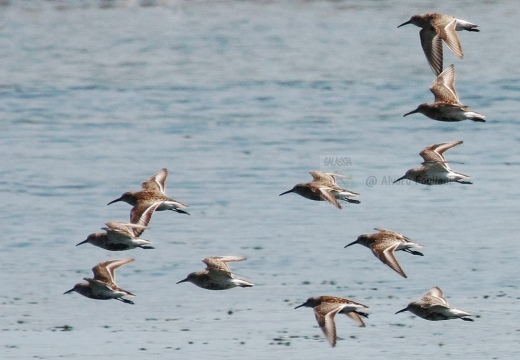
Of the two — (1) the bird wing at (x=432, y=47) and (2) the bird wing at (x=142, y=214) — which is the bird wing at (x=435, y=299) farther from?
(2) the bird wing at (x=142, y=214)

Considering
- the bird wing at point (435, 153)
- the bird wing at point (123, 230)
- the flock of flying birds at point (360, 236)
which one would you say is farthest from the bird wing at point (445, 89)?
the bird wing at point (123, 230)

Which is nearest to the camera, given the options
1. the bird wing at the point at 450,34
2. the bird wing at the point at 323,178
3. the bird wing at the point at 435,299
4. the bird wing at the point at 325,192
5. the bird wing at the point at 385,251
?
the bird wing at the point at 385,251

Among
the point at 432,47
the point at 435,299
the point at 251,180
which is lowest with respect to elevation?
the point at 251,180

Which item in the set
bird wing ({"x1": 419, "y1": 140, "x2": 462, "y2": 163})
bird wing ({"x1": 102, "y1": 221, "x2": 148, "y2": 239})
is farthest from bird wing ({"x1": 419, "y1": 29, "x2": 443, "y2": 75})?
bird wing ({"x1": 102, "y1": 221, "x2": 148, "y2": 239})

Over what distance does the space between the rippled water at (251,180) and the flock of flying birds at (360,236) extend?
1081mm

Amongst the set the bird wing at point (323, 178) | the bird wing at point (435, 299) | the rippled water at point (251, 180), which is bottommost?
the rippled water at point (251, 180)

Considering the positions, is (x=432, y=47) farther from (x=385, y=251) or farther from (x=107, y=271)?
(x=107, y=271)

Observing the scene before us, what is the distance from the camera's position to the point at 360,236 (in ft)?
47.0

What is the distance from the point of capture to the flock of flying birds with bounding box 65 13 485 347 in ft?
44.5

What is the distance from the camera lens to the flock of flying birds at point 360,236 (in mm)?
13570

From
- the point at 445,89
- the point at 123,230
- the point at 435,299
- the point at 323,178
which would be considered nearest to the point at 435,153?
the point at 445,89

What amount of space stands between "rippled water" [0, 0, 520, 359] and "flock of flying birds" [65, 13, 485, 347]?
3.55ft

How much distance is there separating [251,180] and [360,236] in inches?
380

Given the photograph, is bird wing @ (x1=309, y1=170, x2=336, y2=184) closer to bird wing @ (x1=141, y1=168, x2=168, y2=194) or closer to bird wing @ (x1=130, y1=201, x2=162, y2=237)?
bird wing @ (x1=141, y1=168, x2=168, y2=194)
